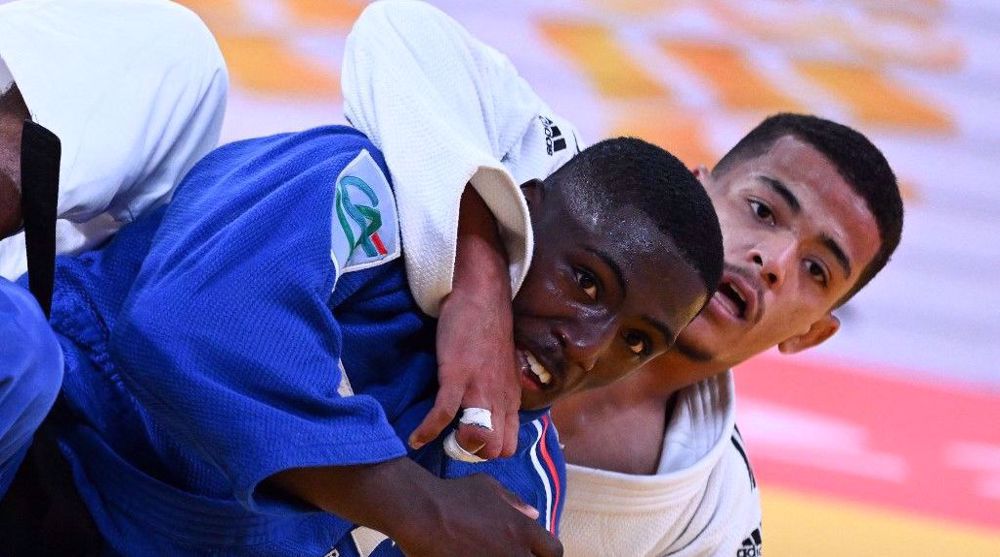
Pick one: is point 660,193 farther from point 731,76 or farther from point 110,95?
point 731,76

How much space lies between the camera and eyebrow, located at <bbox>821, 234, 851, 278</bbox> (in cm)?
169

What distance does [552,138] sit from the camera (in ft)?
5.27

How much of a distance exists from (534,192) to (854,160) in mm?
596

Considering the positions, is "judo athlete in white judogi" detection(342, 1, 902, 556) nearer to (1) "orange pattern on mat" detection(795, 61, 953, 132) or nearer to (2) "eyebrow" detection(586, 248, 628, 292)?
(2) "eyebrow" detection(586, 248, 628, 292)

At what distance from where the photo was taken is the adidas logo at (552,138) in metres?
1.59

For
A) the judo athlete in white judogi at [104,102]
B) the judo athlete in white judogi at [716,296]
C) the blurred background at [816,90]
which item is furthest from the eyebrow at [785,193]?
the blurred background at [816,90]

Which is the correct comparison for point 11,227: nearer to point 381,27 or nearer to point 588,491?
point 381,27

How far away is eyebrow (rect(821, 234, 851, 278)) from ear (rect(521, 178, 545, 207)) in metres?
0.53

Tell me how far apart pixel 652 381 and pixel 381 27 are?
639mm

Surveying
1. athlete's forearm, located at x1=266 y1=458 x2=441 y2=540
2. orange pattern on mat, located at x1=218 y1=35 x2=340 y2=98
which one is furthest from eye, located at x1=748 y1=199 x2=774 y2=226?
orange pattern on mat, located at x1=218 y1=35 x2=340 y2=98

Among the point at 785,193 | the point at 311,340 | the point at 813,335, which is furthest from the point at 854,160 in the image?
the point at 311,340

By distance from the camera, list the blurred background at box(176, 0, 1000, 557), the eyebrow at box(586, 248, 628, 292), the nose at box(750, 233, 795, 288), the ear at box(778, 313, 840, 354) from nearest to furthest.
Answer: the eyebrow at box(586, 248, 628, 292) → the nose at box(750, 233, 795, 288) → the ear at box(778, 313, 840, 354) → the blurred background at box(176, 0, 1000, 557)

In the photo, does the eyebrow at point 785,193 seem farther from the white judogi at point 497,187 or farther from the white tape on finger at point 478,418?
the white tape on finger at point 478,418

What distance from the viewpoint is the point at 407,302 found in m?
1.21
